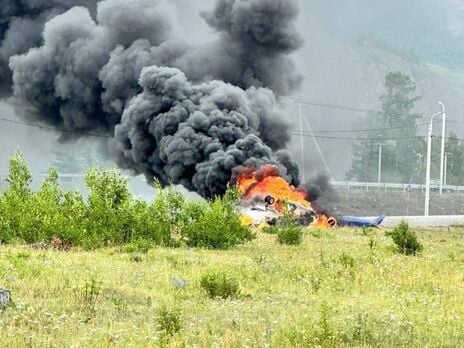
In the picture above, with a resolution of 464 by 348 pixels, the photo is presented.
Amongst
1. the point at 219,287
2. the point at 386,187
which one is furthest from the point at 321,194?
the point at 386,187

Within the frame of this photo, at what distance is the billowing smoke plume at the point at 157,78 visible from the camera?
55.4 m

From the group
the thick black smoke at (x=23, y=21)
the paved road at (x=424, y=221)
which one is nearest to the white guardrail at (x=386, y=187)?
the paved road at (x=424, y=221)

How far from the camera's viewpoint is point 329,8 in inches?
5955

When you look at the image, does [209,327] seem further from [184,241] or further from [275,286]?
[184,241]

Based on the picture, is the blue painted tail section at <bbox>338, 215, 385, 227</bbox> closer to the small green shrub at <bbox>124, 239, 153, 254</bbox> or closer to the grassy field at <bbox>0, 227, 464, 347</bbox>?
the grassy field at <bbox>0, 227, 464, 347</bbox>

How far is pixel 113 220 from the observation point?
3222 centimetres

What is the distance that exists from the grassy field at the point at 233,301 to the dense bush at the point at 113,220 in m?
3.03

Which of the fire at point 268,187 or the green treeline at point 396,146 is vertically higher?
the green treeline at point 396,146

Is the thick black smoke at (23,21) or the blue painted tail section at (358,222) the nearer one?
the blue painted tail section at (358,222)

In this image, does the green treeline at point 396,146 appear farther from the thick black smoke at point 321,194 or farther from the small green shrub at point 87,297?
the small green shrub at point 87,297

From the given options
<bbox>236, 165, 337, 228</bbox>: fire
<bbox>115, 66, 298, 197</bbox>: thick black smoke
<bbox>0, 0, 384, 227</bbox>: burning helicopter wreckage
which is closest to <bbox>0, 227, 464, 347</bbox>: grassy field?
<bbox>236, 165, 337, 228</bbox>: fire

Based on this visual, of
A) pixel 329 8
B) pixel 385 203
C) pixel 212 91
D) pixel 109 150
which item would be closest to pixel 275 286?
pixel 212 91

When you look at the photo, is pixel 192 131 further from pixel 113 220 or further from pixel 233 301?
pixel 233 301

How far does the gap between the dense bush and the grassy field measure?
3.03 m
